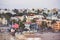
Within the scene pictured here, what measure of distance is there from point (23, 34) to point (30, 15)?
0.26 metres

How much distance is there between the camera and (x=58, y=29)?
1.53 m

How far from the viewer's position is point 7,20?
4.90 ft

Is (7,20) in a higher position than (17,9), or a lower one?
lower

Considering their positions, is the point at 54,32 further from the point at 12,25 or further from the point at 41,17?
the point at 12,25

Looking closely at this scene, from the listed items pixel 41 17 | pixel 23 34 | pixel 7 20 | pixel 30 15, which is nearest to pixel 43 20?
pixel 41 17

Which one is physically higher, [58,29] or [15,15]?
[15,15]

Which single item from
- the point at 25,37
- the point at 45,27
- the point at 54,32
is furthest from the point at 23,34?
the point at 54,32

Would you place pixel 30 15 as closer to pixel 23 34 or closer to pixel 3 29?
pixel 23 34

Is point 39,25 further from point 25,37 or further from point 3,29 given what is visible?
point 3,29

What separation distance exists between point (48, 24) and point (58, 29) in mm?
145

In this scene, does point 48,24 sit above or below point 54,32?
above

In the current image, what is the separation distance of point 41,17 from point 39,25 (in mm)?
108

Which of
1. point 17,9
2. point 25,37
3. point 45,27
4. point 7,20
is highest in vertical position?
point 17,9

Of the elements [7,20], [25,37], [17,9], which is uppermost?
[17,9]
